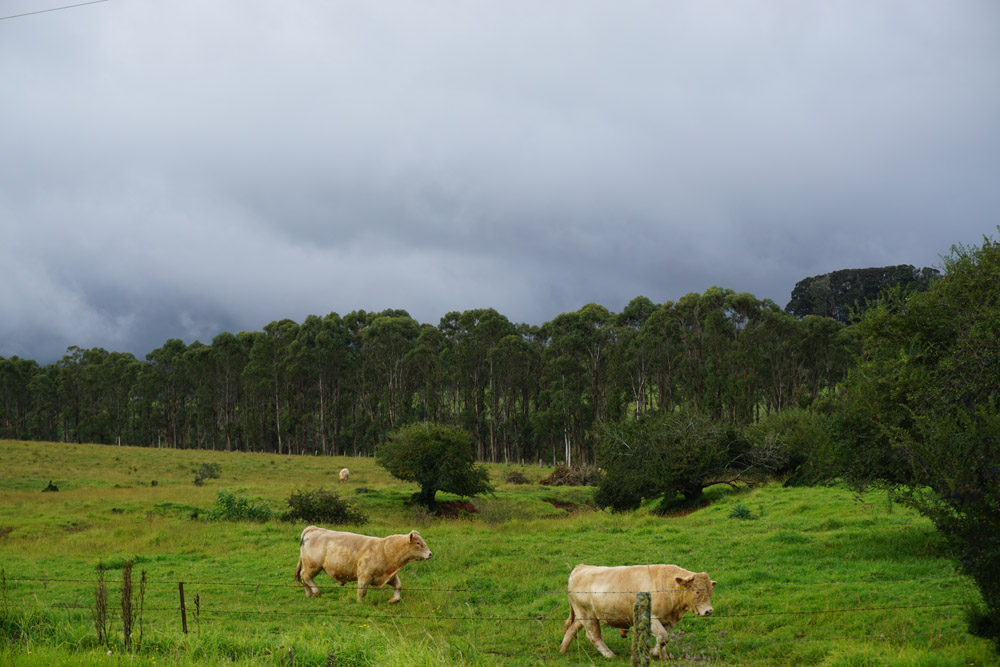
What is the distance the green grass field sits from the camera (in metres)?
8.45

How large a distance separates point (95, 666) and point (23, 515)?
963 inches

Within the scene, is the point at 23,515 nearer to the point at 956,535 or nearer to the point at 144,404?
the point at 956,535

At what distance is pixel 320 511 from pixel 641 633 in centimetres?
2076

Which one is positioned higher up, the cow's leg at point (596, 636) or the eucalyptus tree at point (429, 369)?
the eucalyptus tree at point (429, 369)

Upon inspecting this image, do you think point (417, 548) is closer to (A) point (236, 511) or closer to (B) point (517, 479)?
(A) point (236, 511)

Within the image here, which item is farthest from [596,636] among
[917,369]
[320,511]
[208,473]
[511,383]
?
A: [511,383]

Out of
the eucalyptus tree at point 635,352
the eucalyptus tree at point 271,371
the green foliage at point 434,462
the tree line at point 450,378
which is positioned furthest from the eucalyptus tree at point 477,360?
the green foliage at point 434,462

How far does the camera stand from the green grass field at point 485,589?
27.7ft

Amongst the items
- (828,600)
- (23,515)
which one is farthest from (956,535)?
(23,515)

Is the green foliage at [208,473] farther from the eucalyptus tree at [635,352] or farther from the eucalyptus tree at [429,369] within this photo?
the eucalyptus tree at [635,352]

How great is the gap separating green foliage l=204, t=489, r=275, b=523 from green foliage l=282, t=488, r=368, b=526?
2.97 ft

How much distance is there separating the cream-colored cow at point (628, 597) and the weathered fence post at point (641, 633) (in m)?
1.83

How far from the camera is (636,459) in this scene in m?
33.3

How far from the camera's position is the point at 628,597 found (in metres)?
9.23
